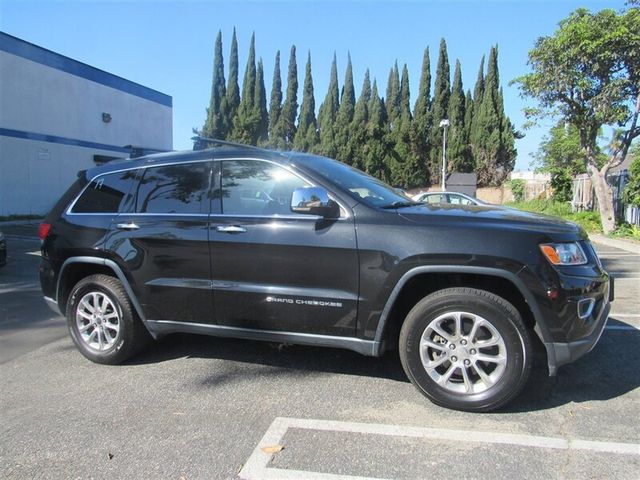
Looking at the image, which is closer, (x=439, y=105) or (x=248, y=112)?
(x=439, y=105)

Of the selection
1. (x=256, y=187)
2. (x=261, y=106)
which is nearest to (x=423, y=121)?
(x=261, y=106)

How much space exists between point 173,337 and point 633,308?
17.7 ft

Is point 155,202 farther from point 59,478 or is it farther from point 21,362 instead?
point 59,478

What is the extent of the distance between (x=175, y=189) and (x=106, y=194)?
77 cm

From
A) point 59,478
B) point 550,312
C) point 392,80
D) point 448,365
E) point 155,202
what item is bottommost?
point 59,478

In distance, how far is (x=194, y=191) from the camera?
425 cm

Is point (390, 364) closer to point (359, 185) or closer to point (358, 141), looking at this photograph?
point (359, 185)

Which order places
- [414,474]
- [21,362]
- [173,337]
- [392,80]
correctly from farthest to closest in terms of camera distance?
[392,80] < [173,337] < [21,362] < [414,474]

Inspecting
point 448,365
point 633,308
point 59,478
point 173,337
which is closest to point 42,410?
point 59,478

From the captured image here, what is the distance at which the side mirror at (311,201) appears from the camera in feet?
11.8

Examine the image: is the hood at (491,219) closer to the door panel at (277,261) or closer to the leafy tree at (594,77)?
the door panel at (277,261)

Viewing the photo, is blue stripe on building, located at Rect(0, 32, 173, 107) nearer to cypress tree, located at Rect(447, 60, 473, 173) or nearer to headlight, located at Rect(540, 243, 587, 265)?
headlight, located at Rect(540, 243, 587, 265)

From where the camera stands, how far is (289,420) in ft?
11.2

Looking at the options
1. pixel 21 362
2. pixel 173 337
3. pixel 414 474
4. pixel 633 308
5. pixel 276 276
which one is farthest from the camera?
pixel 633 308
